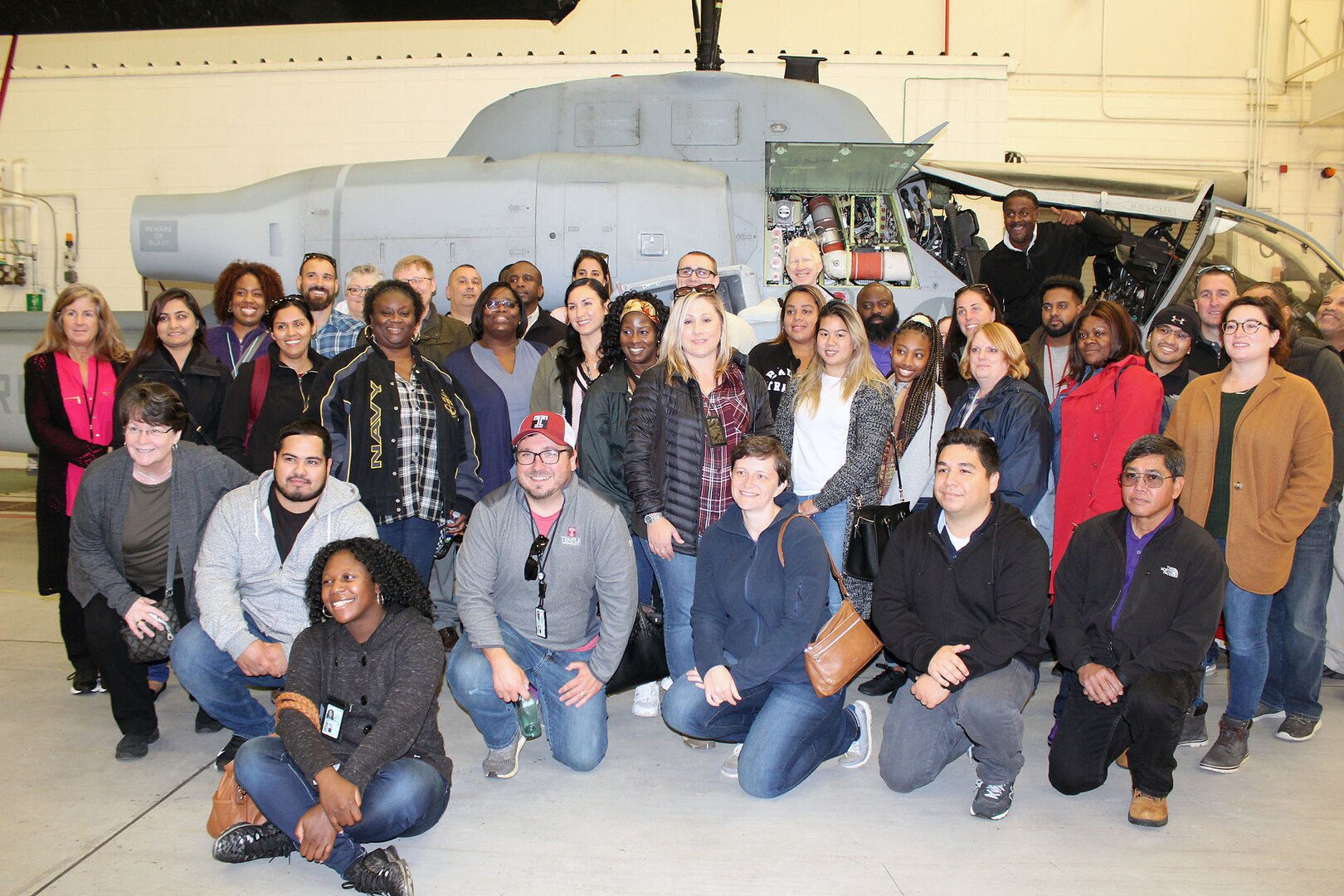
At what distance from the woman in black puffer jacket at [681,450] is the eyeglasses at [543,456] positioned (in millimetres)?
458

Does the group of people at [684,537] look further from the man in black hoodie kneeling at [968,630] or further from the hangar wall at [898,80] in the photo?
the hangar wall at [898,80]

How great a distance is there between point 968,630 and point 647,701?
4.89 ft

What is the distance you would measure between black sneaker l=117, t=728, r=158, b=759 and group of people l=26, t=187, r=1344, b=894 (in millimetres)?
Result: 52

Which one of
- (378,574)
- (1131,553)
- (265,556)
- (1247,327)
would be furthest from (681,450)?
(1247,327)

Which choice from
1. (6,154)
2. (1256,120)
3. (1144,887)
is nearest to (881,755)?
(1144,887)

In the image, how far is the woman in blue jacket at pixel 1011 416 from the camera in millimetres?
3914

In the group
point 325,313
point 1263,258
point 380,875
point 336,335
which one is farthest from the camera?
point 1263,258

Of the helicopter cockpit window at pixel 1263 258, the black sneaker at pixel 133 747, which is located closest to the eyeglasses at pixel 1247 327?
the helicopter cockpit window at pixel 1263 258

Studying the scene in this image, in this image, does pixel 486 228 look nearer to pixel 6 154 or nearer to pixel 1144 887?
pixel 1144 887

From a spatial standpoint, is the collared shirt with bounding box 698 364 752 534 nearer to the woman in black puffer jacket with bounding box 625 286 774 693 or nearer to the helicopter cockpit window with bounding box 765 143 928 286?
the woman in black puffer jacket with bounding box 625 286 774 693

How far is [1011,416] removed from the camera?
395 cm

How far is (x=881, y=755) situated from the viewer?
136 inches

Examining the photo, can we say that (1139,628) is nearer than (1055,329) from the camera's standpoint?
Yes

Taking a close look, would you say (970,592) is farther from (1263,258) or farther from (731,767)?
(1263,258)
